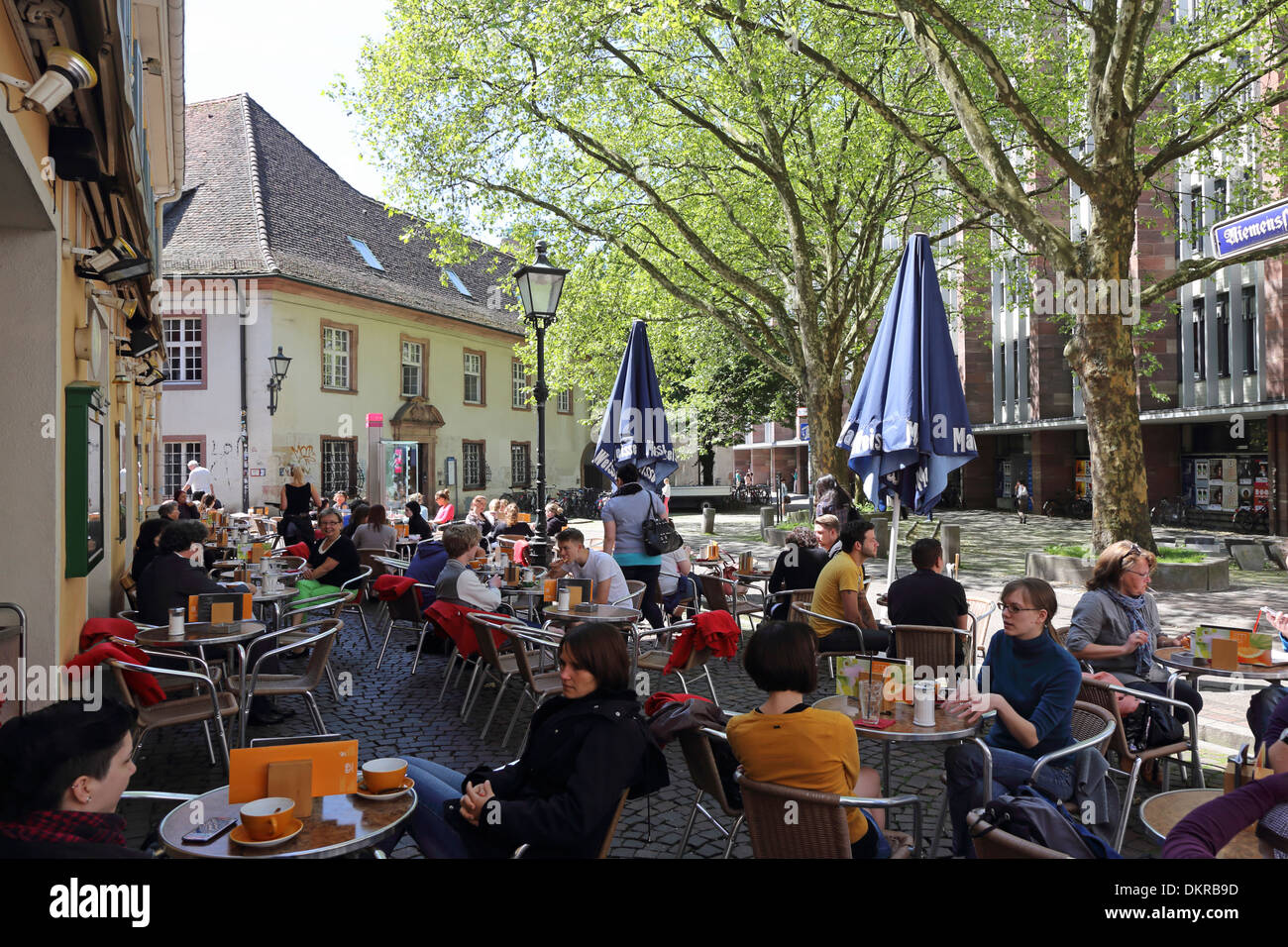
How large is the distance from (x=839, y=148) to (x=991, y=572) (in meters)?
8.82

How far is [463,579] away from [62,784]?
15.4ft

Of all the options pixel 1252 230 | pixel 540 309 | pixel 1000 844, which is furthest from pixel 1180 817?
pixel 540 309

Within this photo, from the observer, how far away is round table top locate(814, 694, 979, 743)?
3719 millimetres

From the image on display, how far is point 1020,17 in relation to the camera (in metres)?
16.9

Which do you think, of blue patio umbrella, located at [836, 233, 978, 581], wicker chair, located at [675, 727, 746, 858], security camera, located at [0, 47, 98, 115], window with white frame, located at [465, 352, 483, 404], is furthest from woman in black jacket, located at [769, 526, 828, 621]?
window with white frame, located at [465, 352, 483, 404]

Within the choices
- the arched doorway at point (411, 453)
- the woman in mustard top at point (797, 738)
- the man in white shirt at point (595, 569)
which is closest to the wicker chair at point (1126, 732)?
the woman in mustard top at point (797, 738)

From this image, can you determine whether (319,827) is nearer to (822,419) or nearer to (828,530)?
(828,530)

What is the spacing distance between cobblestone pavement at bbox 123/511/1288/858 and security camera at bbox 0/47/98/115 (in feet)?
11.9

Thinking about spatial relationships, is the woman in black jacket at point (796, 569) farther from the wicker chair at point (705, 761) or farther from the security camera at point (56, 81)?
the security camera at point (56, 81)

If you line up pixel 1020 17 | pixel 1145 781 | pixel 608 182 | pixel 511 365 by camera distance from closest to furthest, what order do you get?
pixel 1145 781 → pixel 1020 17 → pixel 608 182 → pixel 511 365

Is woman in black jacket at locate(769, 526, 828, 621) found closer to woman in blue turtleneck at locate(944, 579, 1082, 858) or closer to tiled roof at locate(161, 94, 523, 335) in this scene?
woman in blue turtleneck at locate(944, 579, 1082, 858)
